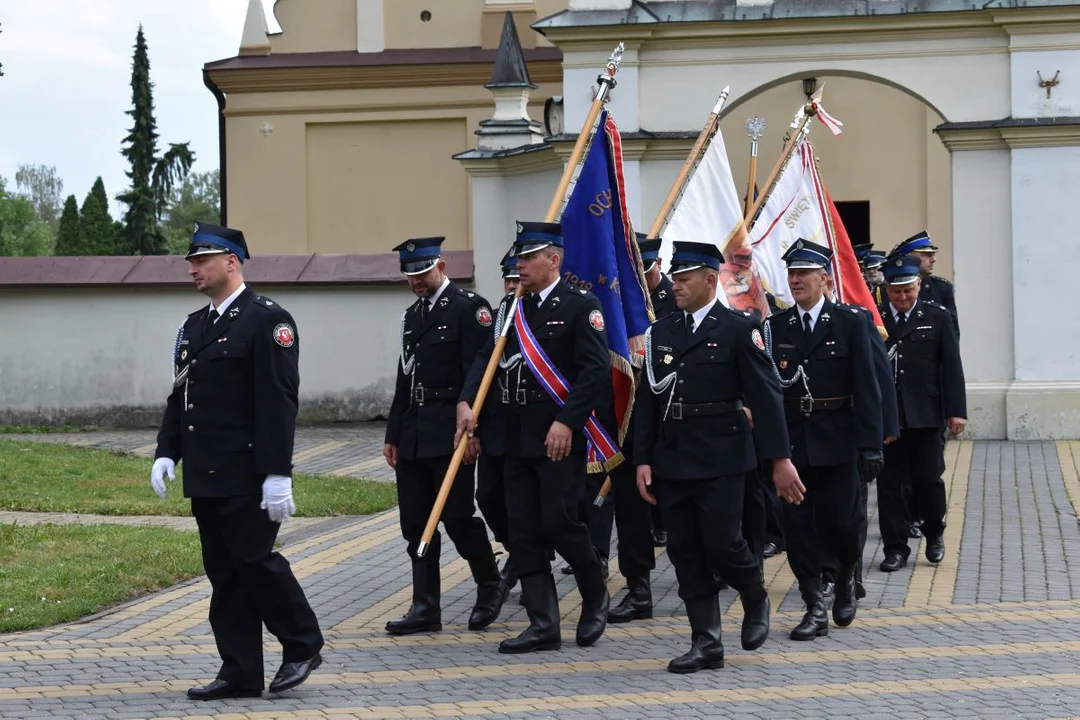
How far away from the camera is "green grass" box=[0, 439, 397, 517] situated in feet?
41.5

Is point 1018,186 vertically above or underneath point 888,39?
underneath

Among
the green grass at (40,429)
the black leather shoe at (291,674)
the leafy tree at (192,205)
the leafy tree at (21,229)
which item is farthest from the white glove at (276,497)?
the leafy tree at (192,205)

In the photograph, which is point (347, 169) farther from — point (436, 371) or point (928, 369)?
point (436, 371)

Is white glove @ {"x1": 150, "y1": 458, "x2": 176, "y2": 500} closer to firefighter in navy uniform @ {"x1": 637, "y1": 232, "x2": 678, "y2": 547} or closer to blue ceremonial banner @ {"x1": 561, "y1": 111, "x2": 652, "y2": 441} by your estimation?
blue ceremonial banner @ {"x1": 561, "y1": 111, "x2": 652, "y2": 441}

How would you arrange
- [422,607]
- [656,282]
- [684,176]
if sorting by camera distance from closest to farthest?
[422,607] < [656,282] < [684,176]

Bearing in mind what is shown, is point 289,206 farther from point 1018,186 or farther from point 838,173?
point 1018,186

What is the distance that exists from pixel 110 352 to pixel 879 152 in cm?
1124

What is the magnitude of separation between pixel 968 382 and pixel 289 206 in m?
12.0

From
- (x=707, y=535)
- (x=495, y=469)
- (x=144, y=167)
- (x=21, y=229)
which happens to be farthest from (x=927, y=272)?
(x=21, y=229)

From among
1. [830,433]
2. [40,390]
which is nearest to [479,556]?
[830,433]

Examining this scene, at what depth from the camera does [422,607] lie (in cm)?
815

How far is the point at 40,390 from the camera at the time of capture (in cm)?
1930

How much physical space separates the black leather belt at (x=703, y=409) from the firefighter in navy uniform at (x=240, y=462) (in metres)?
1.74

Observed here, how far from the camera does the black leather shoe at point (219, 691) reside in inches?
266
